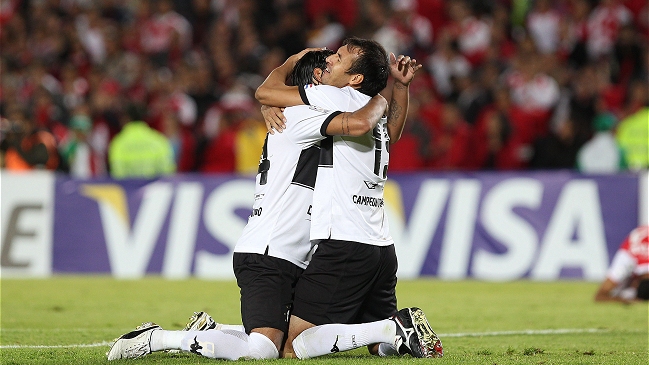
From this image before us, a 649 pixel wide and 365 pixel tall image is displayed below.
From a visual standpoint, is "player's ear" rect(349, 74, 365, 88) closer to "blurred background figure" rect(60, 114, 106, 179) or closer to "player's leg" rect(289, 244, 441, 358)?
"player's leg" rect(289, 244, 441, 358)

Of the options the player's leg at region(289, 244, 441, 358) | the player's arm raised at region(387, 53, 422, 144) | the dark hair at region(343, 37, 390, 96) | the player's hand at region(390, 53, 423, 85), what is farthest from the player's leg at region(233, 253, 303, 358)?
the player's hand at region(390, 53, 423, 85)

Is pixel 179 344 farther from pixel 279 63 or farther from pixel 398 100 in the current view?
pixel 279 63

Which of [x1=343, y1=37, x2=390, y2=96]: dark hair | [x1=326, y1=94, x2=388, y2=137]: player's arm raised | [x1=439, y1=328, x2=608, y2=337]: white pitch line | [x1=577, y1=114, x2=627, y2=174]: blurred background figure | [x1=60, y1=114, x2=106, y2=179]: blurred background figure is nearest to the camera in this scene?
[x1=326, y1=94, x2=388, y2=137]: player's arm raised

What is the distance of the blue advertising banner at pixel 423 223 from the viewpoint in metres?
12.5

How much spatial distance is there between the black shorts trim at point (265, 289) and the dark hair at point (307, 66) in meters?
1.18

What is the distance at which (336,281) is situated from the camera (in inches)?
232

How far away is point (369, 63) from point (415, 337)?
65.7 inches

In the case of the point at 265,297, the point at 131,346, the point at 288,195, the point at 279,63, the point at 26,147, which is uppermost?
the point at 279,63

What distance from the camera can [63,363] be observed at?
18.4ft

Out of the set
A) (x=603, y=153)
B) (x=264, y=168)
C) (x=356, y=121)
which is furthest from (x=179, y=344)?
(x=603, y=153)

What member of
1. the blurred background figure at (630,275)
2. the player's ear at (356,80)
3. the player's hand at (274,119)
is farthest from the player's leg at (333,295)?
the blurred background figure at (630,275)

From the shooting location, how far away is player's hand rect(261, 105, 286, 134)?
607cm

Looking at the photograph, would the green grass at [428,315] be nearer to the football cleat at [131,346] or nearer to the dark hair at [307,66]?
the football cleat at [131,346]

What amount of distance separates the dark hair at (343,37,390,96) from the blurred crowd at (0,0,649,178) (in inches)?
344
